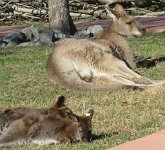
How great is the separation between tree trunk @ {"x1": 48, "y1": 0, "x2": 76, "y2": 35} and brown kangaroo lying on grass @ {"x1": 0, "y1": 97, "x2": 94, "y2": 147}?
11.1 meters

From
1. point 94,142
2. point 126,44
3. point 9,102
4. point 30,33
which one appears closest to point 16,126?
point 94,142

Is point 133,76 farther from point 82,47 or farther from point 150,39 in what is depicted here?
point 150,39

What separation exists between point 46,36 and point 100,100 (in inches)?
300

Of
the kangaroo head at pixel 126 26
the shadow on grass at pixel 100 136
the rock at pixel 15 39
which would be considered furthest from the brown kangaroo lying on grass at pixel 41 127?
the rock at pixel 15 39

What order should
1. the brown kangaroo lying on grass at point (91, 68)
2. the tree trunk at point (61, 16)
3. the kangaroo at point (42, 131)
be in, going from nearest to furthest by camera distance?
the kangaroo at point (42, 131)
the brown kangaroo lying on grass at point (91, 68)
the tree trunk at point (61, 16)

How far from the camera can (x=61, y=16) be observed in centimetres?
1773

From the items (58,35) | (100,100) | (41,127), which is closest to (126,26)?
(100,100)

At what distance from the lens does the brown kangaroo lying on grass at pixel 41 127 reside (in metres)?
6.31

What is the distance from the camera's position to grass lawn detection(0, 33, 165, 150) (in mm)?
6984

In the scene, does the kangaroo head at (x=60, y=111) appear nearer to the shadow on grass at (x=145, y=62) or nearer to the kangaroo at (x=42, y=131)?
the kangaroo at (x=42, y=131)

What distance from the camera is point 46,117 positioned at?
646 centimetres

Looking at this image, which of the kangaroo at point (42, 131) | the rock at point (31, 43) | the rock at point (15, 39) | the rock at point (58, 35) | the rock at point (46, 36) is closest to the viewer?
the kangaroo at point (42, 131)

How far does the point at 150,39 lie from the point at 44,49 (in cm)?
248

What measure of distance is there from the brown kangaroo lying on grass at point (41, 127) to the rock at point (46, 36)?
9483mm
